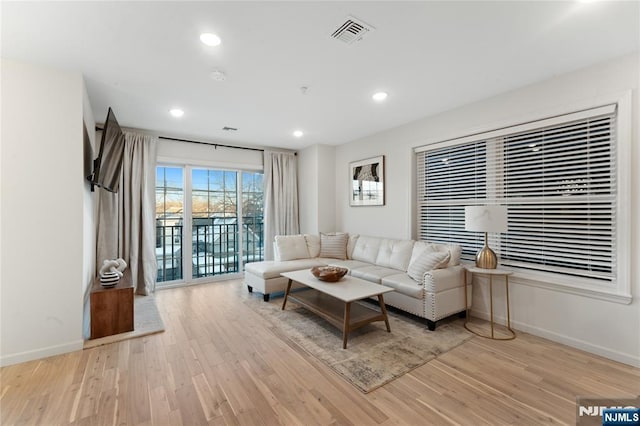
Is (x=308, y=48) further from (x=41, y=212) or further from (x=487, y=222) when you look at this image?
(x=41, y=212)

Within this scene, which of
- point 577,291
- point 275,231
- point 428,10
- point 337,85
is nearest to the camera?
point 428,10

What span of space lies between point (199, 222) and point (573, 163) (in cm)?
516

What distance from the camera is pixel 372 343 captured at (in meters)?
2.72

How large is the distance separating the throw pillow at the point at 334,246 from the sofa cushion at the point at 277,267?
307 millimetres

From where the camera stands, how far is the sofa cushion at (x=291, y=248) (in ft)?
15.3

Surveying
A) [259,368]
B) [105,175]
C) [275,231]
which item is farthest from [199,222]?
[259,368]

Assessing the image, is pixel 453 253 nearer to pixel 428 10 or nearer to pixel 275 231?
pixel 428 10

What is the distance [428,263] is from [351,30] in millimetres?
2412

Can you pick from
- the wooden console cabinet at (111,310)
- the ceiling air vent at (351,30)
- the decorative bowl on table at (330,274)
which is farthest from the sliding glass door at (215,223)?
the ceiling air vent at (351,30)

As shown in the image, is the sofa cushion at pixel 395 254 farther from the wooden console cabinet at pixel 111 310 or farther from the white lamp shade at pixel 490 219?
the wooden console cabinet at pixel 111 310

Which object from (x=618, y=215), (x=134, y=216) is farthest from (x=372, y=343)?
(x=134, y=216)

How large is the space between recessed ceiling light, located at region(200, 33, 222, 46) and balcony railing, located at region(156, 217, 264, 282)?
3.48 m

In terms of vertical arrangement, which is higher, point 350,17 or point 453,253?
point 350,17

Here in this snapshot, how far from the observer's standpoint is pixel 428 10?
184 cm
